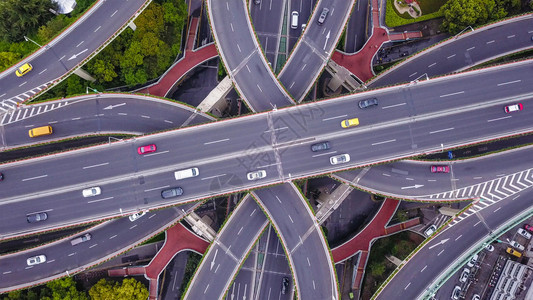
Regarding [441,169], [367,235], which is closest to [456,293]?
[367,235]

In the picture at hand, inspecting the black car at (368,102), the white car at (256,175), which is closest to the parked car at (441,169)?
the black car at (368,102)

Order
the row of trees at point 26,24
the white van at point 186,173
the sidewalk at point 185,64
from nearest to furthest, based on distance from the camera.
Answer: the white van at point 186,173, the row of trees at point 26,24, the sidewalk at point 185,64

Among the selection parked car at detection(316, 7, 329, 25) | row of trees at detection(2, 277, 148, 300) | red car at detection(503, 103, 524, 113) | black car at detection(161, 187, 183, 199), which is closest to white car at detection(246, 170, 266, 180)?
black car at detection(161, 187, 183, 199)

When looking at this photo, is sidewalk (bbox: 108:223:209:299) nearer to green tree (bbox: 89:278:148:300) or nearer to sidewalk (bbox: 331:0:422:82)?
green tree (bbox: 89:278:148:300)

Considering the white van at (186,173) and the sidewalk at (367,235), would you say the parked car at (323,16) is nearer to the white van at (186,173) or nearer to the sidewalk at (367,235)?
the white van at (186,173)

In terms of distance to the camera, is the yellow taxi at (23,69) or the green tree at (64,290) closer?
the yellow taxi at (23,69)

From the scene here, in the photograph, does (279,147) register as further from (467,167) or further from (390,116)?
(467,167)

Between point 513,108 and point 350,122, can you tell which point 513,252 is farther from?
point 350,122

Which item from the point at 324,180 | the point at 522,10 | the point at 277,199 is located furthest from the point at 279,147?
the point at 522,10
